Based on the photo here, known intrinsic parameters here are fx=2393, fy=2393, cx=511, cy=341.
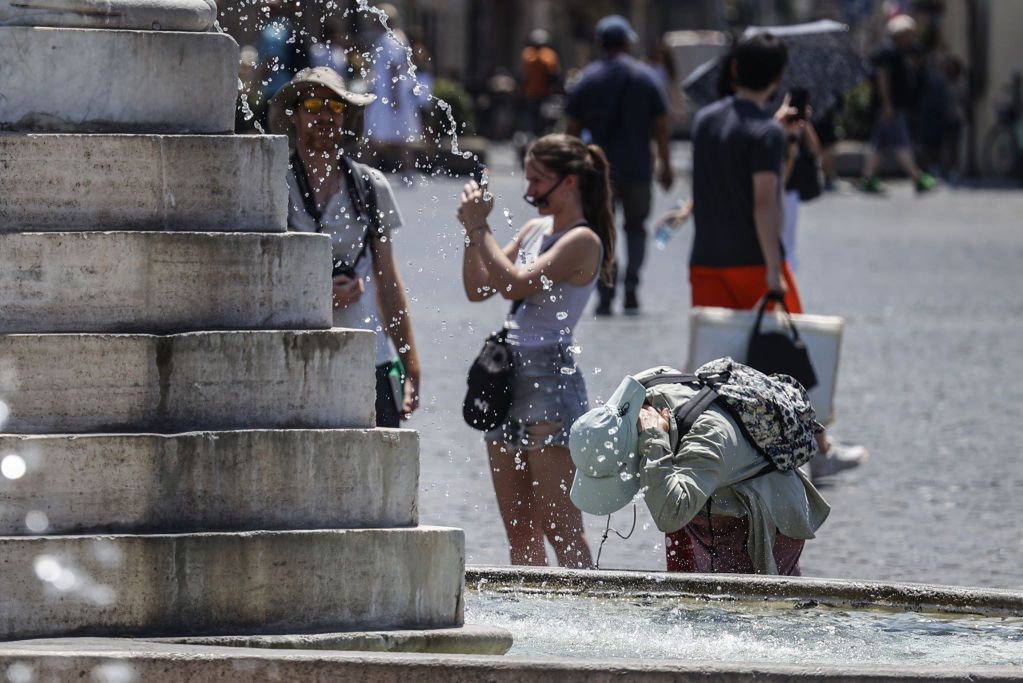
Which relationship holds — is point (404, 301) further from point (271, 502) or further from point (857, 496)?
point (857, 496)

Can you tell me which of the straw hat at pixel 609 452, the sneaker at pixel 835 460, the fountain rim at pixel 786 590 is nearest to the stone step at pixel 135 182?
the straw hat at pixel 609 452

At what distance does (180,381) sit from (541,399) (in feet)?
6.58

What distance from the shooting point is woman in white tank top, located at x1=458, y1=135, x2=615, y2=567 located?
651 centimetres

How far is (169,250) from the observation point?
473cm

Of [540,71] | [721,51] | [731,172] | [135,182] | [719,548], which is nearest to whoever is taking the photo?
[135,182]

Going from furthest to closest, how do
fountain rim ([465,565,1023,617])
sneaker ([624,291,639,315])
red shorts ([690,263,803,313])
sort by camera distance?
sneaker ([624,291,639,315]), red shorts ([690,263,803,313]), fountain rim ([465,565,1023,617])

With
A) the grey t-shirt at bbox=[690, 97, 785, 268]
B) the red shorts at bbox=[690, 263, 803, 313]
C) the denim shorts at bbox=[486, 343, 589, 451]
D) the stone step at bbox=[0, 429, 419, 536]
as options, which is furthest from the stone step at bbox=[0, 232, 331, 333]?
the red shorts at bbox=[690, 263, 803, 313]

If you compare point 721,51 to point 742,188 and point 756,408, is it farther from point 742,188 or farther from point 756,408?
point 756,408

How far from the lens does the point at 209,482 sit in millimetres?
4629

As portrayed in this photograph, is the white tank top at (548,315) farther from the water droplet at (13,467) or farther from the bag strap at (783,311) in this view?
the water droplet at (13,467)

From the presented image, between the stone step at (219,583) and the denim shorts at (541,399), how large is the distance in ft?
5.73

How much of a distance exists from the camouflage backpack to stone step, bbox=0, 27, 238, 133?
139 centimetres

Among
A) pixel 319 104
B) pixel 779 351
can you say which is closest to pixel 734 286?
pixel 779 351

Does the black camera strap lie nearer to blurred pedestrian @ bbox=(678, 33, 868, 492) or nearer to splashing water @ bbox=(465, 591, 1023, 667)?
splashing water @ bbox=(465, 591, 1023, 667)
